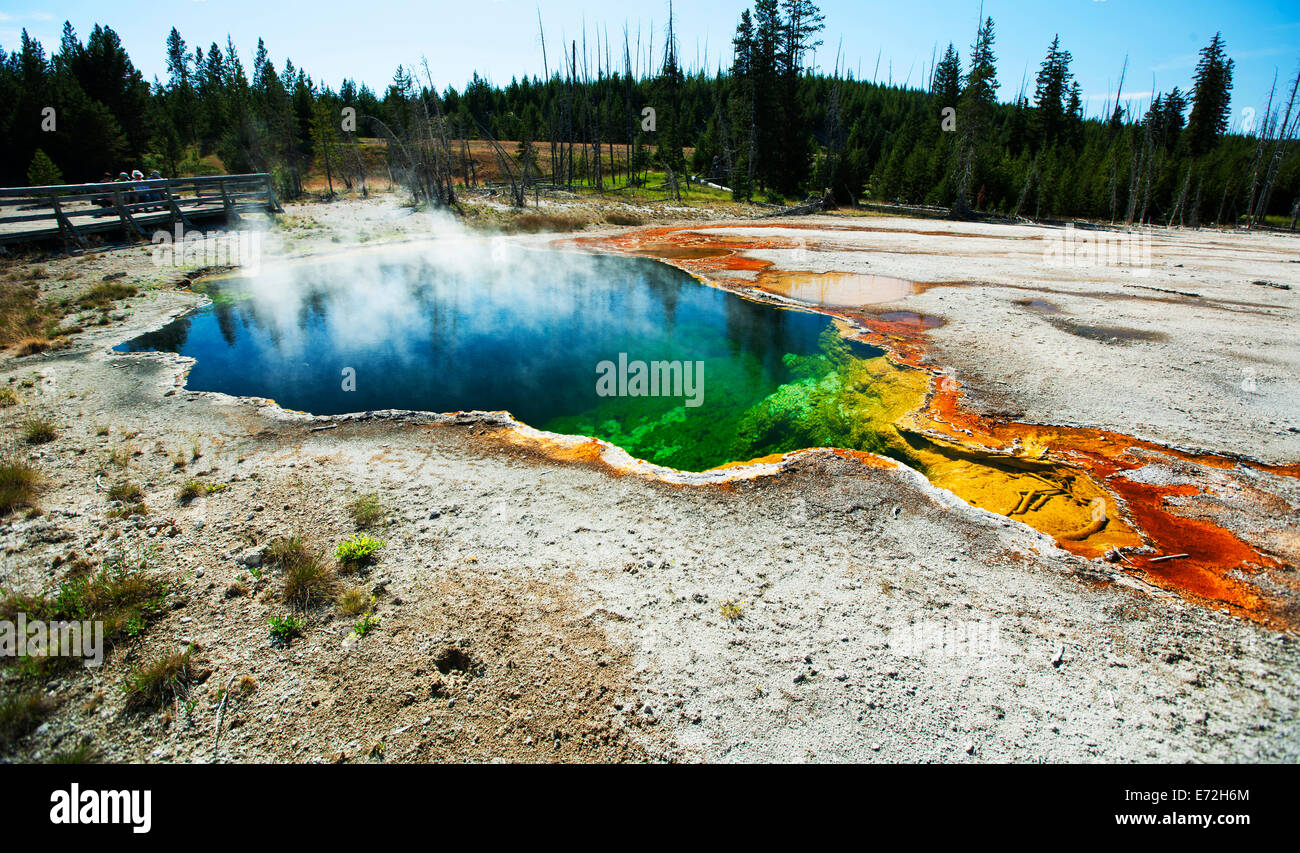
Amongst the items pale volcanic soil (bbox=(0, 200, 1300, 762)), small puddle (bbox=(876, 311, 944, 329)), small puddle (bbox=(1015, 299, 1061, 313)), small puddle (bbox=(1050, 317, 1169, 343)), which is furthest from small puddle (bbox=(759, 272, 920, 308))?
pale volcanic soil (bbox=(0, 200, 1300, 762))

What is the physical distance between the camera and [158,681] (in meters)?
3.81

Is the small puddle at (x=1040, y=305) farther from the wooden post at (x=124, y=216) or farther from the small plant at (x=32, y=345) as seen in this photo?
the wooden post at (x=124, y=216)

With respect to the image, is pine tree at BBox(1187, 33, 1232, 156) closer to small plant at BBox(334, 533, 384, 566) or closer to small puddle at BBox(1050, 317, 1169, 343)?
small puddle at BBox(1050, 317, 1169, 343)

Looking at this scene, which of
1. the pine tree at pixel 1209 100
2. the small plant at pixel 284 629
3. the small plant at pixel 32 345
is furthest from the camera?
the pine tree at pixel 1209 100

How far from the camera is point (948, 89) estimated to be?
60.6 metres

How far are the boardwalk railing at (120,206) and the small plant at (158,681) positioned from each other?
1766 cm

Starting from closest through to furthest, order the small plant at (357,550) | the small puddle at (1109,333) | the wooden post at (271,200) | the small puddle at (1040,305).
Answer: the small plant at (357,550)
the small puddle at (1109,333)
the small puddle at (1040,305)
the wooden post at (271,200)

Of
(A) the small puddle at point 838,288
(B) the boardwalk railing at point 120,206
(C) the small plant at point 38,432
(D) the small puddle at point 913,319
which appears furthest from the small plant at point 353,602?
(B) the boardwalk railing at point 120,206

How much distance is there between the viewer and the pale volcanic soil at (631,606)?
11.9 ft

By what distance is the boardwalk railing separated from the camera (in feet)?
54.3

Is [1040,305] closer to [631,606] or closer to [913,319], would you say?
[913,319]

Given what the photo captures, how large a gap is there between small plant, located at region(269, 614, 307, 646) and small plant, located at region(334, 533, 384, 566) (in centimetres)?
74

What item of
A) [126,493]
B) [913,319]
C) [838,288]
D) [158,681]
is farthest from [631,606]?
[838,288]

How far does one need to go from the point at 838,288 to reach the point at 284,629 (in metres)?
16.8
